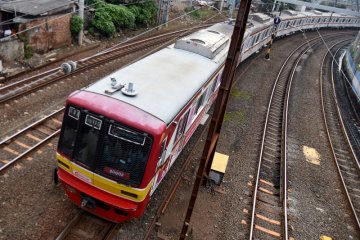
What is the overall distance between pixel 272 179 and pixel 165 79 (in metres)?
5.85

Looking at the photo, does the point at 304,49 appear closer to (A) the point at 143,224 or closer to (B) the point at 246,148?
(B) the point at 246,148

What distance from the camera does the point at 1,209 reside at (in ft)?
27.7

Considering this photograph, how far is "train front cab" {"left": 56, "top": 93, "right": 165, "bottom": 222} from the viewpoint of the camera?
7113 mm

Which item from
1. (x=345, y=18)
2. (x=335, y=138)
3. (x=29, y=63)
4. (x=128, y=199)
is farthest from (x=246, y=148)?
(x=345, y=18)

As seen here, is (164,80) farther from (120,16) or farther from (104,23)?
(120,16)

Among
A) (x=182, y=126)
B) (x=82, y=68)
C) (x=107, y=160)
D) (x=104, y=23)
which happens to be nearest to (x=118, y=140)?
(x=107, y=160)

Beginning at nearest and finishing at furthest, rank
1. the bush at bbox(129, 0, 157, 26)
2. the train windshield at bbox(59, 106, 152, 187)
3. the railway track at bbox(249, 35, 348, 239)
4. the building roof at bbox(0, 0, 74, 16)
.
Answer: the train windshield at bbox(59, 106, 152, 187)
the railway track at bbox(249, 35, 348, 239)
the building roof at bbox(0, 0, 74, 16)
the bush at bbox(129, 0, 157, 26)

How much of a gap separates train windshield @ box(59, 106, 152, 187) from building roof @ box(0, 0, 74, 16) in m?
12.7

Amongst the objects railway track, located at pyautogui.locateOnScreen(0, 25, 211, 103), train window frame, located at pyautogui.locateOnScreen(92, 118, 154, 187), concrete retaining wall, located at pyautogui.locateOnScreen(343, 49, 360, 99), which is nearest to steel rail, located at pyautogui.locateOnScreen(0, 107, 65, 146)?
railway track, located at pyautogui.locateOnScreen(0, 25, 211, 103)

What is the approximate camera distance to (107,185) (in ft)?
24.7

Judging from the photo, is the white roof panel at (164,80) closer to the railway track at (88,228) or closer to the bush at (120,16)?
the railway track at (88,228)

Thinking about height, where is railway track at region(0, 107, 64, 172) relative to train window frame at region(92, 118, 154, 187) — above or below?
below

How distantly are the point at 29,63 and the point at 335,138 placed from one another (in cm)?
1571

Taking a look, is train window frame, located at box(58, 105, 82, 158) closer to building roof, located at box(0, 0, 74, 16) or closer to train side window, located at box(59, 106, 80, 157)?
train side window, located at box(59, 106, 80, 157)
